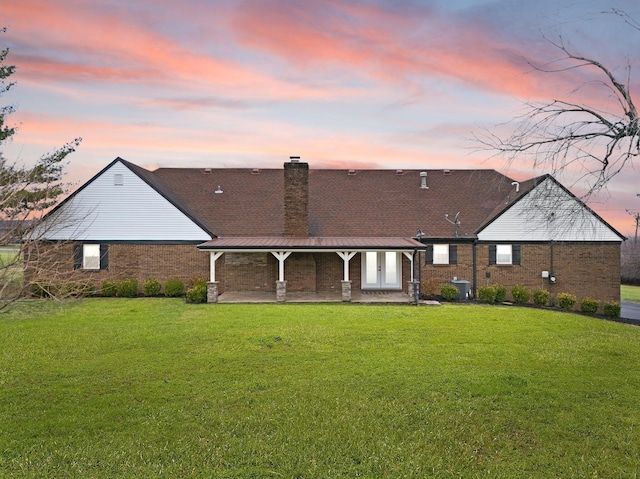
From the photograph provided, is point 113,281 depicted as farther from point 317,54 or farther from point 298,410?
point 298,410

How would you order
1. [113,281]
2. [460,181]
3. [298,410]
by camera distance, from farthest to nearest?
1. [460,181]
2. [113,281]
3. [298,410]

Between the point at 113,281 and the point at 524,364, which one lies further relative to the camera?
the point at 113,281

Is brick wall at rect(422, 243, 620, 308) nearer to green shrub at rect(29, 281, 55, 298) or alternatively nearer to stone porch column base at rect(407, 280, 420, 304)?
stone porch column base at rect(407, 280, 420, 304)

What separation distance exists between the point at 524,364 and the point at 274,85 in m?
13.6

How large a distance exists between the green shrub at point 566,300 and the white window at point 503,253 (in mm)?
2857

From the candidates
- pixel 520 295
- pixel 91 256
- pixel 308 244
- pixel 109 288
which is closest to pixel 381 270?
pixel 308 244

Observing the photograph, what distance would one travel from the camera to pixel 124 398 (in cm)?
679

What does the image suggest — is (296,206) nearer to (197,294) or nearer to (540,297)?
(197,294)

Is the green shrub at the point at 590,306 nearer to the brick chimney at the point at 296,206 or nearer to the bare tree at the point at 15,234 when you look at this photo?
the brick chimney at the point at 296,206

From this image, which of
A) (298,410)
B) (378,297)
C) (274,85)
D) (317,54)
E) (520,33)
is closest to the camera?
(298,410)

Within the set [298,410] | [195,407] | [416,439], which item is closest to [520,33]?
[416,439]

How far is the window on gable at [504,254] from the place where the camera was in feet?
67.6

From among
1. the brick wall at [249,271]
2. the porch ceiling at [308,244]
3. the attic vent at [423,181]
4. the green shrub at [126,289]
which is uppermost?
the attic vent at [423,181]

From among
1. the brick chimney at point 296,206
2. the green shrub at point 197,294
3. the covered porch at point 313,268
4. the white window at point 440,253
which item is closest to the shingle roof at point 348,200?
the white window at point 440,253
